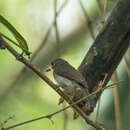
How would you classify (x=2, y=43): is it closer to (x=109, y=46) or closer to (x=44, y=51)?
(x=109, y=46)

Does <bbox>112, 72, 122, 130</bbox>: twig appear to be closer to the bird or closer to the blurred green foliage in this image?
the bird

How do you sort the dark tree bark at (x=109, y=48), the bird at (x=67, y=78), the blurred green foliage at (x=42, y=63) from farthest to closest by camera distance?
1. the blurred green foliage at (x=42, y=63)
2. the bird at (x=67, y=78)
3. the dark tree bark at (x=109, y=48)

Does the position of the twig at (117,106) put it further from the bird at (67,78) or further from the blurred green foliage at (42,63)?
the blurred green foliage at (42,63)

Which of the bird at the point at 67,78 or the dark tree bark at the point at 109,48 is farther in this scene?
the bird at the point at 67,78

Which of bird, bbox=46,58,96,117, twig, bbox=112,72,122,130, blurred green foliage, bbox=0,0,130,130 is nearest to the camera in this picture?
twig, bbox=112,72,122,130

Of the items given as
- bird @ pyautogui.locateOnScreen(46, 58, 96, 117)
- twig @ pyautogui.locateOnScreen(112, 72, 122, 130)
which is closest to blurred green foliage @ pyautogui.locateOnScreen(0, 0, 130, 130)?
bird @ pyautogui.locateOnScreen(46, 58, 96, 117)

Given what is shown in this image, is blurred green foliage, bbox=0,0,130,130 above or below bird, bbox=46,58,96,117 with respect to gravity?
above

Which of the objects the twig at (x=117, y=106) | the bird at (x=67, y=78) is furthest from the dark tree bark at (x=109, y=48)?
the bird at (x=67, y=78)

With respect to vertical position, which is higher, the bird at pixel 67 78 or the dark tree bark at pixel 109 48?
the bird at pixel 67 78

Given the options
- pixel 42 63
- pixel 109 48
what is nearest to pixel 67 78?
pixel 42 63

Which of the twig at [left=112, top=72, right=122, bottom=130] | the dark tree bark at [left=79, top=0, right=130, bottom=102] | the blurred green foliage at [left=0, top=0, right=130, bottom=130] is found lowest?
the twig at [left=112, top=72, right=122, bottom=130]

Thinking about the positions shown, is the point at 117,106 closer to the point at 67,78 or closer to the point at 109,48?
the point at 109,48

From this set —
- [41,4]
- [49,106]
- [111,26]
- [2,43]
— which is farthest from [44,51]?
[2,43]

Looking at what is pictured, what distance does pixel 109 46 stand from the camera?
2.62m
